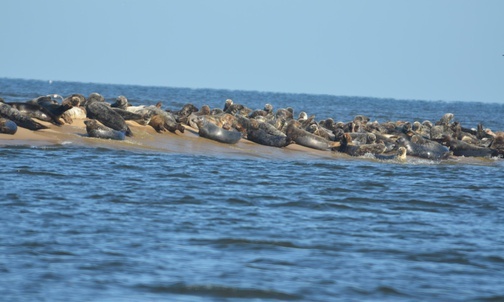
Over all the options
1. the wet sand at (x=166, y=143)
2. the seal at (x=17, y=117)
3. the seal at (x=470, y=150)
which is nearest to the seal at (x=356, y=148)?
the wet sand at (x=166, y=143)

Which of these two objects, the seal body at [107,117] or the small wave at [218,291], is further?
the seal body at [107,117]

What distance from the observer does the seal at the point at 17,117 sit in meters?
17.8

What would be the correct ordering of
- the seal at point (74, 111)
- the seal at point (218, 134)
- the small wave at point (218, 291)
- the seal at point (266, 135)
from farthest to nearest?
the seal at point (266, 135)
the seal at point (218, 134)
the seal at point (74, 111)
the small wave at point (218, 291)

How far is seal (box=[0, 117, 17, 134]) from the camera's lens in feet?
56.8

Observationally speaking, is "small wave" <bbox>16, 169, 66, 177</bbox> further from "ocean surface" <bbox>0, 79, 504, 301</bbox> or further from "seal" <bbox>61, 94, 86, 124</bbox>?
"seal" <bbox>61, 94, 86, 124</bbox>

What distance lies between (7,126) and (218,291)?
10470 millimetres

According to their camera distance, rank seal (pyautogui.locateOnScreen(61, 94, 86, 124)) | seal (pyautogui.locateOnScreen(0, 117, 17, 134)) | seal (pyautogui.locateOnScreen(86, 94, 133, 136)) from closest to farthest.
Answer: seal (pyautogui.locateOnScreen(0, 117, 17, 134)) < seal (pyautogui.locateOnScreen(86, 94, 133, 136)) < seal (pyautogui.locateOnScreen(61, 94, 86, 124))

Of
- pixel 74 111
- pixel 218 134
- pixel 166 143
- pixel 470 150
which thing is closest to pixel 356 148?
pixel 218 134

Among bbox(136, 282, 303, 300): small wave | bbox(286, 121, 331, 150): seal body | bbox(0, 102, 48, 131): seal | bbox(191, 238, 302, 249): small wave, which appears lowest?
bbox(136, 282, 303, 300): small wave

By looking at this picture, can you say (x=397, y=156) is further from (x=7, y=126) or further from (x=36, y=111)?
(x=7, y=126)

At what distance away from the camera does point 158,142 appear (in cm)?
1920

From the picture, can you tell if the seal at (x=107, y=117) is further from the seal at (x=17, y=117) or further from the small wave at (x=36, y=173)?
the small wave at (x=36, y=173)

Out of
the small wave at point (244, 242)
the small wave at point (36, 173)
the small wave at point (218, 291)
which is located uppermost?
the small wave at point (244, 242)

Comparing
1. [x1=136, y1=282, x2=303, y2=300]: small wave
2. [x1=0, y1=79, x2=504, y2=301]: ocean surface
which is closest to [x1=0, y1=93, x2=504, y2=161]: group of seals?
[x1=0, y1=79, x2=504, y2=301]: ocean surface
